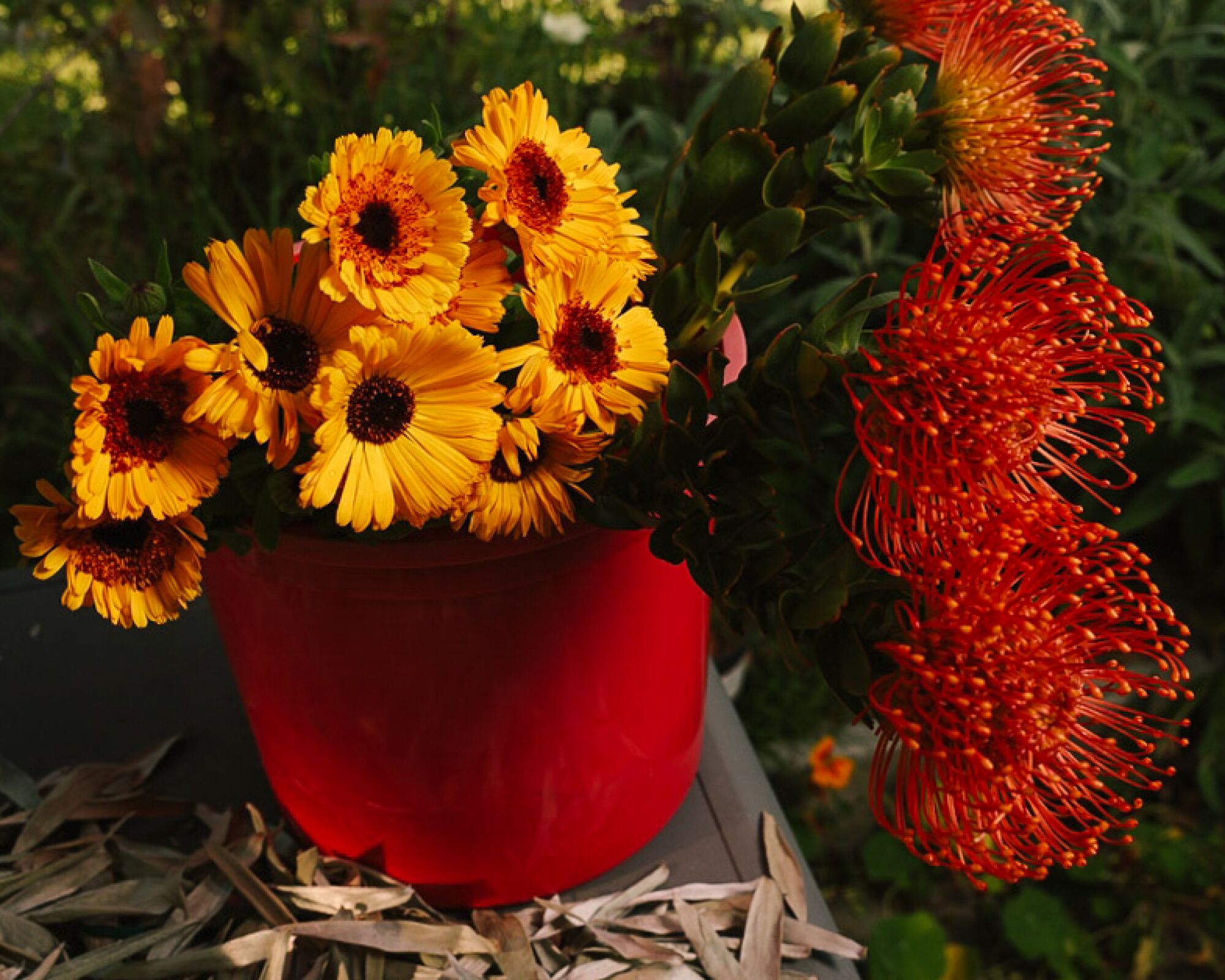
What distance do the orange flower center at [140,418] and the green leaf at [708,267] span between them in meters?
0.20

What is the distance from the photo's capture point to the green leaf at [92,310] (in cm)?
39

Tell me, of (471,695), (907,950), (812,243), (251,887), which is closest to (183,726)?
(251,887)

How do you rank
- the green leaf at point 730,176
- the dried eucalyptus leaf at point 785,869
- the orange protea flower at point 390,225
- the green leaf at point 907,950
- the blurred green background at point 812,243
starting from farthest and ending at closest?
the blurred green background at point 812,243, the green leaf at point 907,950, the dried eucalyptus leaf at point 785,869, the green leaf at point 730,176, the orange protea flower at point 390,225

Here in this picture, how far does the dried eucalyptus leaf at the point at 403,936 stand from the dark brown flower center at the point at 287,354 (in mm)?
278

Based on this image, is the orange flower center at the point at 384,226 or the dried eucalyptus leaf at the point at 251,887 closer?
the orange flower center at the point at 384,226

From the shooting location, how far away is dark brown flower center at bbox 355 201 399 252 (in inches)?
15.0

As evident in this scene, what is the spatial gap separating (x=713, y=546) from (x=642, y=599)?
0.09 metres

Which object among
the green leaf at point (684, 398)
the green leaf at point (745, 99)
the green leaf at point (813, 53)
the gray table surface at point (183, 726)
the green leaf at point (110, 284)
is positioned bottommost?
the gray table surface at point (183, 726)

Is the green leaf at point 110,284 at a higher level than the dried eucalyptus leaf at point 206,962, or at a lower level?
higher

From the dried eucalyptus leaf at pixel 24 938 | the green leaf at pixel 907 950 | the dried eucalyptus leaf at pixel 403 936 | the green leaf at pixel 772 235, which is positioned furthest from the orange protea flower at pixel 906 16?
the green leaf at pixel 907 950

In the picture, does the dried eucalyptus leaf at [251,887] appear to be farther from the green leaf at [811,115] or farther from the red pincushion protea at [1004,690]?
the green leaf at [811,115]

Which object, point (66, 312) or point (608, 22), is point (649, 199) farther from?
point (66, 312)

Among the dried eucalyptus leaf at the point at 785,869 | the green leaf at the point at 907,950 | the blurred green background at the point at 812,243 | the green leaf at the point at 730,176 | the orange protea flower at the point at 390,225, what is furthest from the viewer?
the blurred green background at the point at 812,243

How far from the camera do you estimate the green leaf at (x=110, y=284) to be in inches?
16.3
